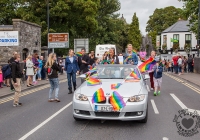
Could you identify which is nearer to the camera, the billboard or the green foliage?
the billboard

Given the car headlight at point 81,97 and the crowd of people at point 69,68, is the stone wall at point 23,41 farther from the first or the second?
the car headlight at point 81,97

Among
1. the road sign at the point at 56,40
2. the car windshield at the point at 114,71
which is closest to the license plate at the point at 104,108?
the car windshield at the point at 114,71

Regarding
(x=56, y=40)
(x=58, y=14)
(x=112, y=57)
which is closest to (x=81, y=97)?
(x=112, y=57)

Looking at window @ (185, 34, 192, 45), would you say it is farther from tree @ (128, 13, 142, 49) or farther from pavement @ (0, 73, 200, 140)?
pavement @ (0, 73, 200, 140)

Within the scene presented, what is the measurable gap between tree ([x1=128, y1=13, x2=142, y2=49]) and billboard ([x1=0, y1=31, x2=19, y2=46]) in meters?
74.4

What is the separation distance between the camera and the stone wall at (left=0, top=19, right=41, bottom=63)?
23172mm

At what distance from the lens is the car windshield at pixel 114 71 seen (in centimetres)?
855

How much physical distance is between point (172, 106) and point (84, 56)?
5.49m

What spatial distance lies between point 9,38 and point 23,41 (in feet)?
9.73

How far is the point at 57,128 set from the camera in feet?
22.9

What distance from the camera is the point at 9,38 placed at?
69.2 ft

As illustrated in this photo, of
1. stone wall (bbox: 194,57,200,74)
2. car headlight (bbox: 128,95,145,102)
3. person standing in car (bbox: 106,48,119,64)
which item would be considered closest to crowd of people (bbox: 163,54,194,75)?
stone wall (bbox: 194,57,200,74)

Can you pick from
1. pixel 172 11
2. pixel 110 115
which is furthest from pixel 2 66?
pixel 172 11

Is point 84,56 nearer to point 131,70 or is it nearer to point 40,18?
point 131,70
